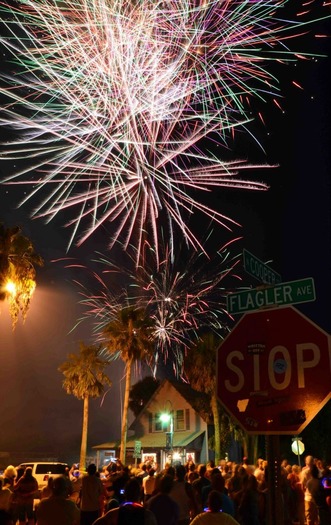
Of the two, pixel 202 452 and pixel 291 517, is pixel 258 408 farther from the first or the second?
pixel 202 452

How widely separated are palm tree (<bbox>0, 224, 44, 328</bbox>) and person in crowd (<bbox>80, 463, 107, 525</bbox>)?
1355 cm

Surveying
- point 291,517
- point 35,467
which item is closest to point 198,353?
point 35,467

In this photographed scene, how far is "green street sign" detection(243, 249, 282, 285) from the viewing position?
562 cm

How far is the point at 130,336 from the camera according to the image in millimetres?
38438

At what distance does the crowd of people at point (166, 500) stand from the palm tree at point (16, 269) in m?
10.8

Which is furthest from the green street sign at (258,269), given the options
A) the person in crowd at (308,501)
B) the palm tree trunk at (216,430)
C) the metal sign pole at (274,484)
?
the palm tree trunk at (216,430)

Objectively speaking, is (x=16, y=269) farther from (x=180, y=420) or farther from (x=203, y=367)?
(x=180, y=420)

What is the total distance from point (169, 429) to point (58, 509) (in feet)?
121

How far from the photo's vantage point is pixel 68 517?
5.91 metres

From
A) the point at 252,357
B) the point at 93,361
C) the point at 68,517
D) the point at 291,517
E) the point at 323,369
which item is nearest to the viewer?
the point at 323,369

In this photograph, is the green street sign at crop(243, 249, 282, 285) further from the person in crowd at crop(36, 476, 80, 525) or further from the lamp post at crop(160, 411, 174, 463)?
the lamp post at crop(160, 411, 174, 463)

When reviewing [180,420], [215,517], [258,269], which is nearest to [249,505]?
[215,517]

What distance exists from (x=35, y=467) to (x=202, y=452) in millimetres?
20787

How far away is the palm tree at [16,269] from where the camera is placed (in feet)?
72.9
